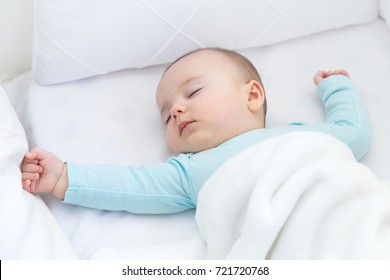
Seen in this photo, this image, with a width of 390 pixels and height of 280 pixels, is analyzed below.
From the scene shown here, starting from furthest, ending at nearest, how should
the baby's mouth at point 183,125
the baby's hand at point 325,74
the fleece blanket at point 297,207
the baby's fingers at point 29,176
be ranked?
the baby's hand at point 325,74
the baby's mouth at point 183,125
the baby's fingers at point 29,176
the fleece blanket at point 297,207

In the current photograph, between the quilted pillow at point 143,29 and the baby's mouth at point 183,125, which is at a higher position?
the quilted pillow at point 143,29

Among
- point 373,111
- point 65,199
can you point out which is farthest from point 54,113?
point 373,111

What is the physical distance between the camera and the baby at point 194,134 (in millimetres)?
951

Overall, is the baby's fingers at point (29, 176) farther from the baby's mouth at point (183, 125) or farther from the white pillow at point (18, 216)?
the baby's mouth at point (183, 125)

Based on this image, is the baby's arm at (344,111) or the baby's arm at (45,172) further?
the baby's arm at (344,111)

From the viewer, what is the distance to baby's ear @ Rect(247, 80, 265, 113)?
3.47 ft

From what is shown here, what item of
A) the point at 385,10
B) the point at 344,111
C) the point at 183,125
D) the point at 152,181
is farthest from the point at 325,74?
the point at 152,181

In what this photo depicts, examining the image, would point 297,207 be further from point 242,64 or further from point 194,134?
point 242,64

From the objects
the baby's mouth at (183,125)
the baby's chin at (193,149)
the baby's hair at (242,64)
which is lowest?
the baby's chin at (193,149)

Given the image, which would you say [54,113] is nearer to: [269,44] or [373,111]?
[269,44]

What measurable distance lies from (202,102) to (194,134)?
59 millimetres

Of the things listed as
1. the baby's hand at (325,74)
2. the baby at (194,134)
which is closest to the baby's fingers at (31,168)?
the baby at (194,134)

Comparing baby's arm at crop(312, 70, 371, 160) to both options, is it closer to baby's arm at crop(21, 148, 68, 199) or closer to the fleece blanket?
the fleece blanket

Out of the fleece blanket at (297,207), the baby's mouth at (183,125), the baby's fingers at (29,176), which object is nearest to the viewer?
the fleece blanket at (297,207)
